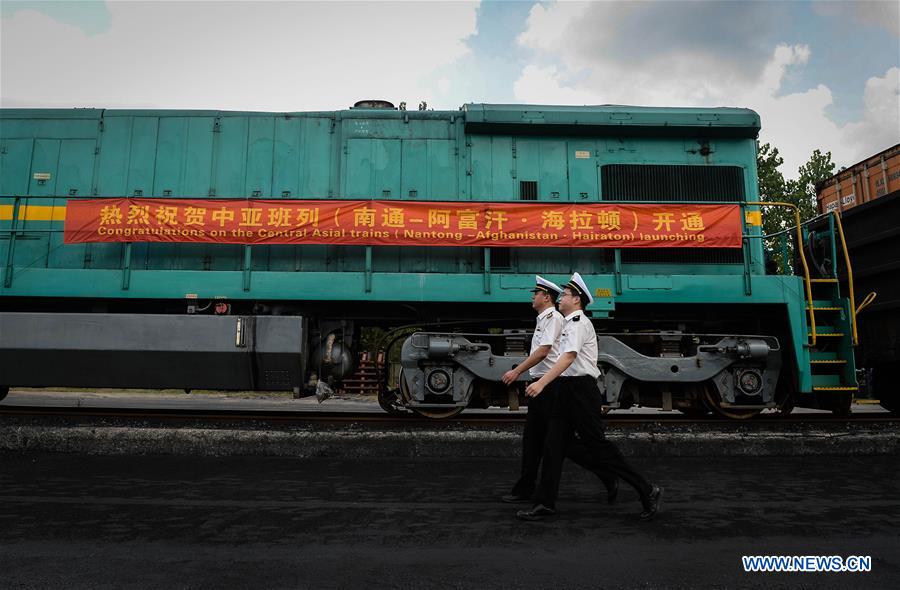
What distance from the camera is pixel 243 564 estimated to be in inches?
95.3

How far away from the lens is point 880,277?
6816mm

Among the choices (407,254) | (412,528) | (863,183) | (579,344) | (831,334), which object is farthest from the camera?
(863,183)

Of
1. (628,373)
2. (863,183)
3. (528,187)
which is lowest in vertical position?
(628,373)

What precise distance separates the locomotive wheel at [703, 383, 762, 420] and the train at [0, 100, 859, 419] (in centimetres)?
2

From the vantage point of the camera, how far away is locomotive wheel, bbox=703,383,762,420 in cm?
617

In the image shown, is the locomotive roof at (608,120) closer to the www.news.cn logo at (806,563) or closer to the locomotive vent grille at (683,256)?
the locomotive vent grille at (683,256)

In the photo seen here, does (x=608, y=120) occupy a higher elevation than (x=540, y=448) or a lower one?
higher

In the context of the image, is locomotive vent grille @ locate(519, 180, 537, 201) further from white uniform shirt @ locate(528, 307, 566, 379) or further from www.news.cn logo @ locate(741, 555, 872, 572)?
www.news.cn logo @ locate(741, 555, 872, 572)

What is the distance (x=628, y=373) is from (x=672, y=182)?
2.84 metres

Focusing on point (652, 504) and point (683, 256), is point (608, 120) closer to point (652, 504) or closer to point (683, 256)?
point (683, 256)

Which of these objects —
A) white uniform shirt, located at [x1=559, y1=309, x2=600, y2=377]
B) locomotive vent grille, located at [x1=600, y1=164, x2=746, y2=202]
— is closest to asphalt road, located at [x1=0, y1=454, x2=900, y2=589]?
white uniform shirt, located at [x1=559, y1=309, x2=600, y2=377]

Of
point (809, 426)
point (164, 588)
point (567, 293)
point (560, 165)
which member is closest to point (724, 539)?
point (567, 293)

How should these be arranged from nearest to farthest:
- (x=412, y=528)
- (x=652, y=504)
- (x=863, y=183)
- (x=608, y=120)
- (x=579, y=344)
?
(x=412, y=528)
(x=652, y=504)
(x=579, y=344)
(x=608, y=120)
(x=863, y=183)

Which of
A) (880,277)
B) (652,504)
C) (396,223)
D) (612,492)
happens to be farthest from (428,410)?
(880,277)
